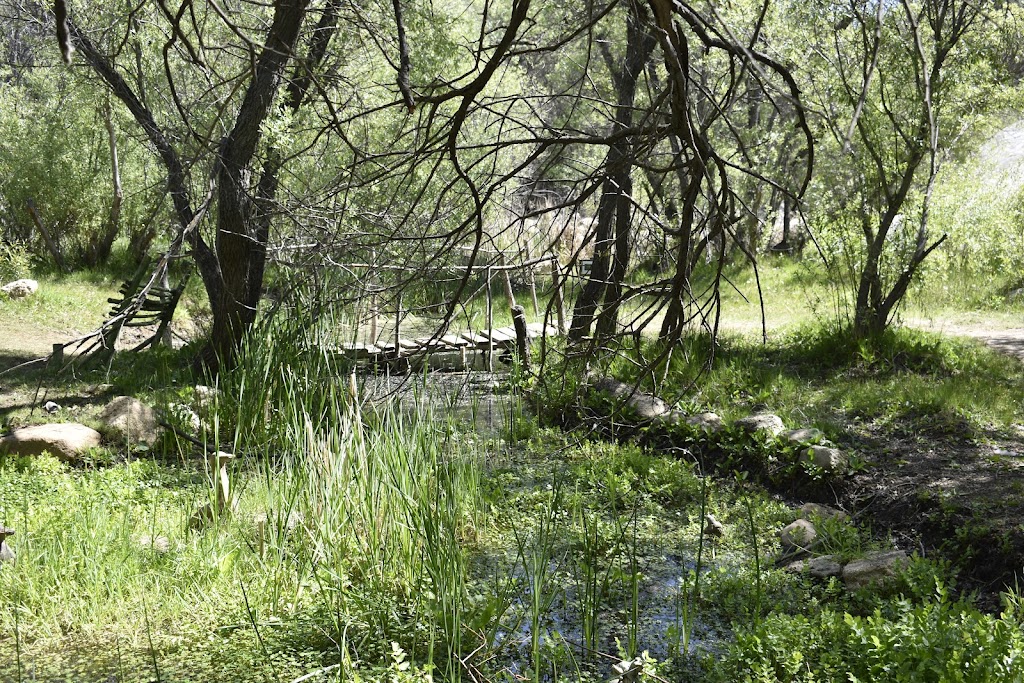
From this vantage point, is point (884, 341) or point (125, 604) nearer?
point (125, 604)

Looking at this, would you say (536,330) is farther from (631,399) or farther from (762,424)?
(762,424)

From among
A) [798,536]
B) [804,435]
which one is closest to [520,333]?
[804,435]

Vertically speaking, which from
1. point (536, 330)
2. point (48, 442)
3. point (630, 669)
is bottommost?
point (48, 442)

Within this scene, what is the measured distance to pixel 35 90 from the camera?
16.8m

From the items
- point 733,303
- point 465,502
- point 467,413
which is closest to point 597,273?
point 467,413

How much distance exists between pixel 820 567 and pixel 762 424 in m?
1.82

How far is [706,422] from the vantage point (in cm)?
604

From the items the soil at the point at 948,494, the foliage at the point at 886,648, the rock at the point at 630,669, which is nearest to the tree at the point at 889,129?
the soil at the point at 948,494

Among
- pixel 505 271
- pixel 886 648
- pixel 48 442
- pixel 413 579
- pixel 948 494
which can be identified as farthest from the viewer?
pixel 48 442

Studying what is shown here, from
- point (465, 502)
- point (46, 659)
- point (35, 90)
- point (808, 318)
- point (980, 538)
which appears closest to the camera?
point (46, 659)

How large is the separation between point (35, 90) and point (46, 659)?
16.6m

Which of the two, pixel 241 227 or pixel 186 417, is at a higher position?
pixel 241 227

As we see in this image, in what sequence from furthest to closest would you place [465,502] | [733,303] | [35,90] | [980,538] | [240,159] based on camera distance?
[35,90]
[733,303]
[240,159]
[465,502]
[980,538]

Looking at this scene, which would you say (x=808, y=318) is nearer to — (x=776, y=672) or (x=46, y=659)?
(x=776, y=672)
